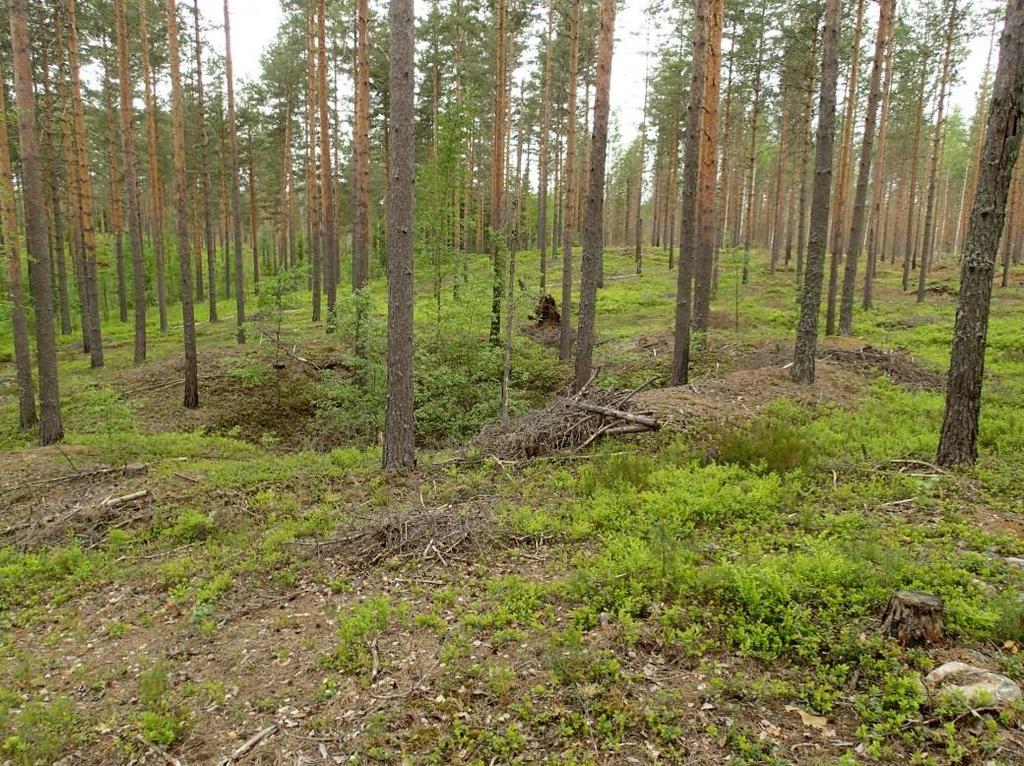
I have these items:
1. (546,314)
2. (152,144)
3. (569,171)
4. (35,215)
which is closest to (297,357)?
(35,215)

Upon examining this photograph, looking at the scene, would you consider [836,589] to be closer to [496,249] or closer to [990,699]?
[990,699]

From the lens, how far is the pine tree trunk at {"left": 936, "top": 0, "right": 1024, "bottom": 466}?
6301 millimetres

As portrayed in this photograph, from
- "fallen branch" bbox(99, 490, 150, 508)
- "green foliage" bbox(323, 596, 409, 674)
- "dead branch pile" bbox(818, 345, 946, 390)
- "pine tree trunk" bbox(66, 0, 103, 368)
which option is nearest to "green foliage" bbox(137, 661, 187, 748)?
"green foliage" bbox(323, 596, 409, 674)

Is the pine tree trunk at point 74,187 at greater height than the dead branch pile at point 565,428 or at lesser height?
greater

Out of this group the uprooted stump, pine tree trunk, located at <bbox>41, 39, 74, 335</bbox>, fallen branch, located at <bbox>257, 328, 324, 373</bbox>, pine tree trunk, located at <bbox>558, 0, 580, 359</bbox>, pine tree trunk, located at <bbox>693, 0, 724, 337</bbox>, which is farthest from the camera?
the uprooted stump

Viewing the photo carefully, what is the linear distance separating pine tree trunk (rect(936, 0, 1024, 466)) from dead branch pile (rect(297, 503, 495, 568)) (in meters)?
6.08

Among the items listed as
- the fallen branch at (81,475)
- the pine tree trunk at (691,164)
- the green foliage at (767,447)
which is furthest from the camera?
the pine tree trunk at (691,164)

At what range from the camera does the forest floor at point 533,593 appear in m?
3.86

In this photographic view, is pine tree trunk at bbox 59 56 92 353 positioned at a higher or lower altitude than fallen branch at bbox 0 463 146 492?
higher

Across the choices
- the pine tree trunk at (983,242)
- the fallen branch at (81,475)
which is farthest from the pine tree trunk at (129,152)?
the pine tree trunk at (983,242)

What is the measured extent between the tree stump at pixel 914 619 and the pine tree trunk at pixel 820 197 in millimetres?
8134

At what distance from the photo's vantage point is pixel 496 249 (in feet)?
53.2

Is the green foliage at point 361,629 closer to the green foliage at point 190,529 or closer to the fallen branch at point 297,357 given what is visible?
the green foliage at point 190,529

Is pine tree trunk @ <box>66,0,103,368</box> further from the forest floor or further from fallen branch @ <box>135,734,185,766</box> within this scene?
fallen branch @ <box>135,734,185,766</box>
